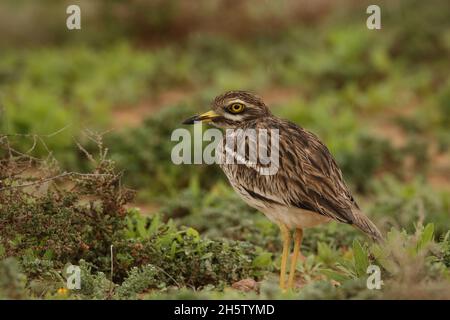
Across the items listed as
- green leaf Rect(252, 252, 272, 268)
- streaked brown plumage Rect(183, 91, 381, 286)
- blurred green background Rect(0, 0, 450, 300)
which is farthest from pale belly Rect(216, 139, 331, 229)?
blurred green background Rect(0, 0, 450, 300)

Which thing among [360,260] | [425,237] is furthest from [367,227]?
[425,237]

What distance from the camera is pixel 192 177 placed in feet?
30.5

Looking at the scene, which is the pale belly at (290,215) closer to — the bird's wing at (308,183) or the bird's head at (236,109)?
the bird's wing at (308,183)

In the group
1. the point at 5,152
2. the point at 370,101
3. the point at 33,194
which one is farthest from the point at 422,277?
the point at 370,101

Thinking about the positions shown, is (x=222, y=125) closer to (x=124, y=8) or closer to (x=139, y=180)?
(x=139, y=180)

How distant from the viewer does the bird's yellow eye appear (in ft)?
21.6

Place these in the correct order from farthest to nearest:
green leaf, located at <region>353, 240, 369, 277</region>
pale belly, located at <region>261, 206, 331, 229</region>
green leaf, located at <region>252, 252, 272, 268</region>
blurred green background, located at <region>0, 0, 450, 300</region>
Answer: blurred green background, located at <region>0, 0, 450, 300</region> → green leaf, located at <region>252, 252, 272, 268</region> → pale belly, located at <region>261, 206, 331, 229</region> → green leaf, located at <region>353, 240, 369, 277</region>

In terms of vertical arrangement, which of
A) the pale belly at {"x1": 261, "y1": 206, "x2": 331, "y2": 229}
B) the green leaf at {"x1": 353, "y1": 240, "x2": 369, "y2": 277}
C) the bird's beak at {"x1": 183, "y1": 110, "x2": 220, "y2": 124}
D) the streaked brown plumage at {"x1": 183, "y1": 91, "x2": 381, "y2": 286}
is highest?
the bird's beak at {"x1": 183, "y1": 110, "x2": 220, "y2": 124}

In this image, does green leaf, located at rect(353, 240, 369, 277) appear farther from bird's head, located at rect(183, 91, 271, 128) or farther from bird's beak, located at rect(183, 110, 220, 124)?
bird's beak, located at rect(183, 110, 220, 124)

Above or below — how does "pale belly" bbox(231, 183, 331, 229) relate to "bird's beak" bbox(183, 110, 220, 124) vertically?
below

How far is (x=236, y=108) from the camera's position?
6590mm

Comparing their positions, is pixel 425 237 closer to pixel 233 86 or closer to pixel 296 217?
pixel 296 217

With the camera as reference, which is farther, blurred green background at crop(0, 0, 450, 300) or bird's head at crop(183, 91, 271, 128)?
blurred green background at crop(0, 0, 450, 300)

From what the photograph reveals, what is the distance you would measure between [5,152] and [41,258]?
144cm
